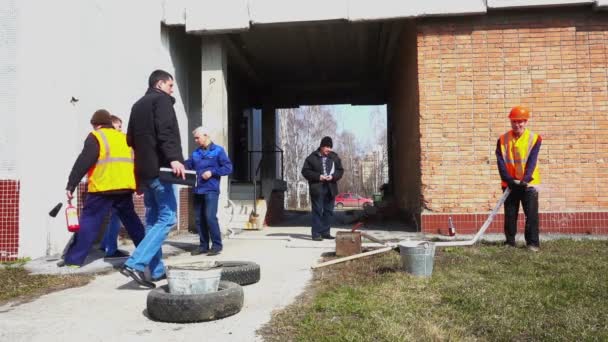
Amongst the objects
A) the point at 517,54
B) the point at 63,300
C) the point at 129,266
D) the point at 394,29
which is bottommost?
the point at 63,300

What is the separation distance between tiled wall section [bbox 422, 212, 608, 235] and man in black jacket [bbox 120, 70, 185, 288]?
4.91 metres

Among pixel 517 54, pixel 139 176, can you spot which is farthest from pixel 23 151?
pixel 517 54

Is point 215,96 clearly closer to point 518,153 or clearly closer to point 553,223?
point 518,153

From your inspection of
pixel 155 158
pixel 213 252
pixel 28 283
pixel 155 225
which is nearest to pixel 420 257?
pixel 155 225

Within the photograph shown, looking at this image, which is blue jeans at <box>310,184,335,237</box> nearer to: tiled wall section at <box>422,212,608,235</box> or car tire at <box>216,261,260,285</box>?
tiled wall section at <box>422,212,608,235</box>

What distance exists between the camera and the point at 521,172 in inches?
228

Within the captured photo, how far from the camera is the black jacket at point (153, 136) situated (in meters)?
3.91

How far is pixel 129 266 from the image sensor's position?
148 inches

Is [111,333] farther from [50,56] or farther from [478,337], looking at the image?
[50,56]

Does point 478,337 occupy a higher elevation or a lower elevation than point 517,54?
lower

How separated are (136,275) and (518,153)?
4.72m

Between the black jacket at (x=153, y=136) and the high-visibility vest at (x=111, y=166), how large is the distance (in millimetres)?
972

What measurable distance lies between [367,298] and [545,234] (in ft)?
16.6

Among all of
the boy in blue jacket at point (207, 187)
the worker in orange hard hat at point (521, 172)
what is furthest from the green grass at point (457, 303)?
the boy in blue jacket at point (207, 187)
